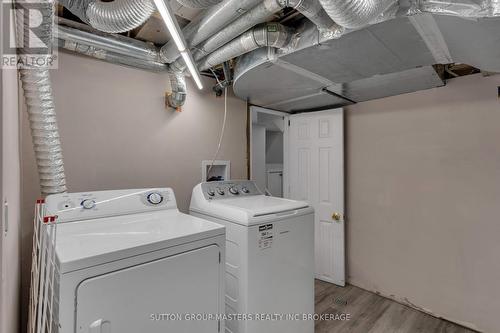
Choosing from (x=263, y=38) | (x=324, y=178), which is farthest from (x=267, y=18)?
(x=324, y=178)

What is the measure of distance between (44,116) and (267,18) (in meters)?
1.33

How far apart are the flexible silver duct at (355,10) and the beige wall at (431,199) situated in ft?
5.44

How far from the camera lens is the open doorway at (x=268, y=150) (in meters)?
3.46

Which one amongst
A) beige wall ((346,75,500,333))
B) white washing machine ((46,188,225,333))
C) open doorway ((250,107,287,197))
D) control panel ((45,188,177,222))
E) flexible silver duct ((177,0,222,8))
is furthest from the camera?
open doorway ((250,107,287,197))

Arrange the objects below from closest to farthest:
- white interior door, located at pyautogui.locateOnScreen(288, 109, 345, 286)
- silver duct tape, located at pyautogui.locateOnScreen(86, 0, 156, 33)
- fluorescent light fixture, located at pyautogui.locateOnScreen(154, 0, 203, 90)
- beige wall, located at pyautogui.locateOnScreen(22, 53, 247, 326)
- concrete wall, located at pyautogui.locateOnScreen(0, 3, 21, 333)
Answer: concrete wall, located at pyautogui.locateOnScreen(0, 3, 21, 333) → fluorescent light fixture, located at pyautogui.locateOnScreen(154, 0, 203, 90) → silver duct tape, located at pyautogui.locateOnScreen(86, 0, 156, 33) → beige wall, located at pyautogui.locateOnScreen(22, 53, 247, 326) → white interior door, located at pyautogui.locateOnScreen(288, 109, 345, 286)

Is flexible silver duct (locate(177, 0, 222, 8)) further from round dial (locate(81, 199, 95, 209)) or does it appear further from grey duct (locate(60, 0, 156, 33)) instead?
round dial (locate(81, 199, 95, 209))

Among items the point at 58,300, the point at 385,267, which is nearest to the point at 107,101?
the point at 58,300

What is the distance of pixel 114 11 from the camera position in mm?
1309

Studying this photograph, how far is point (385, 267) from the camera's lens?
8.76 ft

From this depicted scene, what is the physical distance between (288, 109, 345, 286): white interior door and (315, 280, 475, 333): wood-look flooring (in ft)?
0.86

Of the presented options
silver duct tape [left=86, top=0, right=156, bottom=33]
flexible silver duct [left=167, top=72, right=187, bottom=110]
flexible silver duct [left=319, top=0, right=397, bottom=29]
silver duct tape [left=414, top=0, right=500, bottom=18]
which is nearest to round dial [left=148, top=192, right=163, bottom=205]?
flexible silver duct [left=167, top=72, right=187, bottom=110]

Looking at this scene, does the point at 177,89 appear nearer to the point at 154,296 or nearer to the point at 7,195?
the point at 7,195

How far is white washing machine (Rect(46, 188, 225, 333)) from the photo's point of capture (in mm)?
913

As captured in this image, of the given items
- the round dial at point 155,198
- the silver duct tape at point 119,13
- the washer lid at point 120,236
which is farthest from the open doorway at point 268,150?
the washer lid at point 120,236
